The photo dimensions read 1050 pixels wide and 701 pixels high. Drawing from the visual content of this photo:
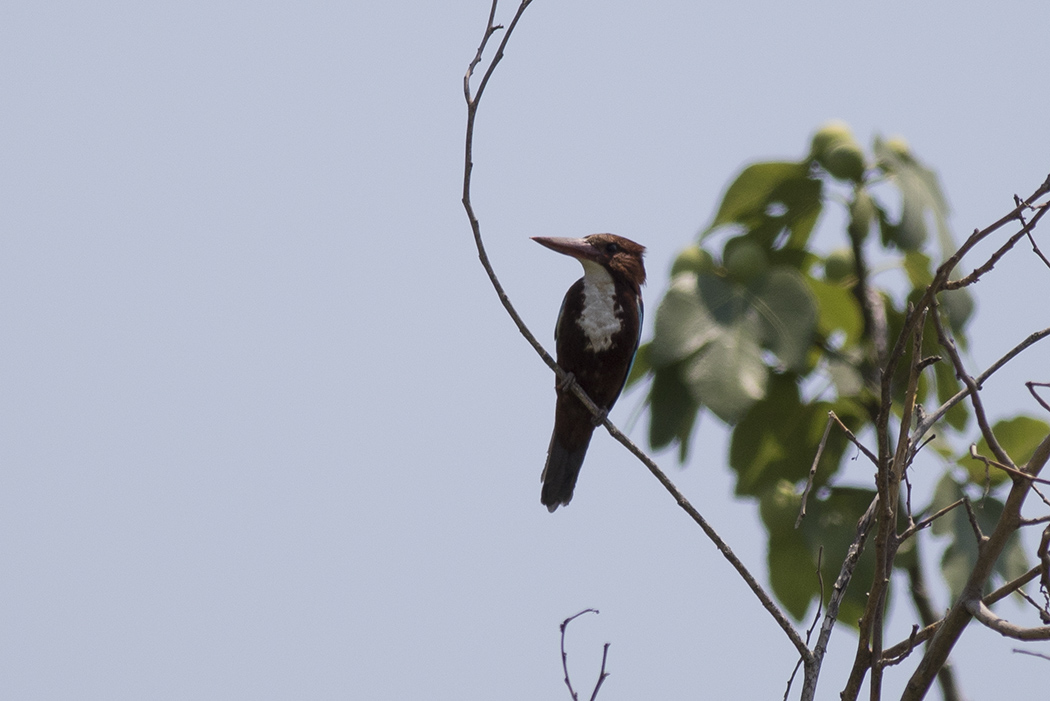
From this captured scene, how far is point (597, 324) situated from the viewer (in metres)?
4.43

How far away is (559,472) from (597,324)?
2.37 ft

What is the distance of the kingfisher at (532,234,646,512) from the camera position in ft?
14.6

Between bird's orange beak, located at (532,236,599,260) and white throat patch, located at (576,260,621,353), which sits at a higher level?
bird's orange beak, located at (532,236,599,260)

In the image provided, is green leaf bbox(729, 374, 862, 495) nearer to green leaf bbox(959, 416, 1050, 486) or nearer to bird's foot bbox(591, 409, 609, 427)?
green leaf bbox(959, 416, 1050, 486)

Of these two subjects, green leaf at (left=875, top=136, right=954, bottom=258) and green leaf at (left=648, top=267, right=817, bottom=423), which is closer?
green leaf at (left=648, top=267, right=817, bottom=423)

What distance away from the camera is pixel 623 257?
457 centimetres

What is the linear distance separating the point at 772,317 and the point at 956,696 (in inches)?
60.9

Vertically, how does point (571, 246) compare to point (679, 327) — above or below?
above

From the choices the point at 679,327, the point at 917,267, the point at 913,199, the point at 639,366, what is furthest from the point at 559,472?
the point at 913,199

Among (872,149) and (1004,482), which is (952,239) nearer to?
(872,149)

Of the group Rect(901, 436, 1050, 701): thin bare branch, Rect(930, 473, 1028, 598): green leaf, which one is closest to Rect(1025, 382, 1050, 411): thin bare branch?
Rect(901, 436, 1050, 701): thin bare branch

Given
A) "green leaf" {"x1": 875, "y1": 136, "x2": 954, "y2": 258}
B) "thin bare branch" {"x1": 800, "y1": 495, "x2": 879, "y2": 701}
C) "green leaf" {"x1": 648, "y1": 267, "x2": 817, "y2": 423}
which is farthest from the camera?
"green leaf" {"x1": 875, "y1": 136, "x2": 954, "y2": 258}

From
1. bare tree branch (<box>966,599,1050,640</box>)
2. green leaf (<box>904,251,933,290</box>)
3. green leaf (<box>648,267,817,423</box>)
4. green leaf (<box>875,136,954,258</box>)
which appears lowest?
bare tree branch (<box>966,599,1050,640</box>)

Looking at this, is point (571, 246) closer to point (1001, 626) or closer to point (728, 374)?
point (728, 374)
